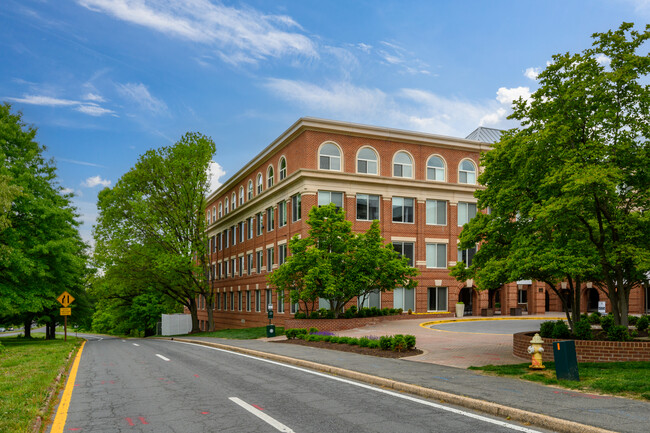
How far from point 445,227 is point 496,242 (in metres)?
25.8

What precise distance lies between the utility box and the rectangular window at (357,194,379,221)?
28.5 m

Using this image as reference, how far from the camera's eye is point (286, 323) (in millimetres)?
31844

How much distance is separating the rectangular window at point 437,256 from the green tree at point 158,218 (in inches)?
698

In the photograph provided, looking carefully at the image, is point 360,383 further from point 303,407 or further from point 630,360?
point 630,360

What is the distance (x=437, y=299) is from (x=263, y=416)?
114 feet

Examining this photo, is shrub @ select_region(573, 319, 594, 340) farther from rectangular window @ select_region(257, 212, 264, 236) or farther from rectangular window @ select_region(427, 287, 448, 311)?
rectangular window @ select_region(257, 212, 264, 236)

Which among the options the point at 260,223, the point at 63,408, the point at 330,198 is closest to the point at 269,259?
the point at 260,223

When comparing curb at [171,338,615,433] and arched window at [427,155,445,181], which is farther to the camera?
arched window at [427,155,445,181]

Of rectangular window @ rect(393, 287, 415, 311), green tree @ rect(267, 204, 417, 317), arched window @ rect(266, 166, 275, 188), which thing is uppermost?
arched window @ rect(266, 166, 275, 188)

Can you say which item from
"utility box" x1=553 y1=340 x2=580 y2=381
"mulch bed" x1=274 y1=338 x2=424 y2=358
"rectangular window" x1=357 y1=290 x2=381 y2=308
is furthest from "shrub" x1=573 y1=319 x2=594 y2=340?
"rectangular window" x1=357 y1=290 x2=381 y2=308

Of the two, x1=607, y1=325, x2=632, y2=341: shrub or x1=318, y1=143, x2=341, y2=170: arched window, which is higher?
x1=318, y1=143, x2=341, y2=170: arched window

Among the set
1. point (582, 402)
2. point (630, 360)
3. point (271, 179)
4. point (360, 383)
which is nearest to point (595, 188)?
point (630, 360)

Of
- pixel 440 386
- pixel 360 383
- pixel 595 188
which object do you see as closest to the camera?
pixel 440 386

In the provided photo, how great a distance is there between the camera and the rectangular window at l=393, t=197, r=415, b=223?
1585 inches
